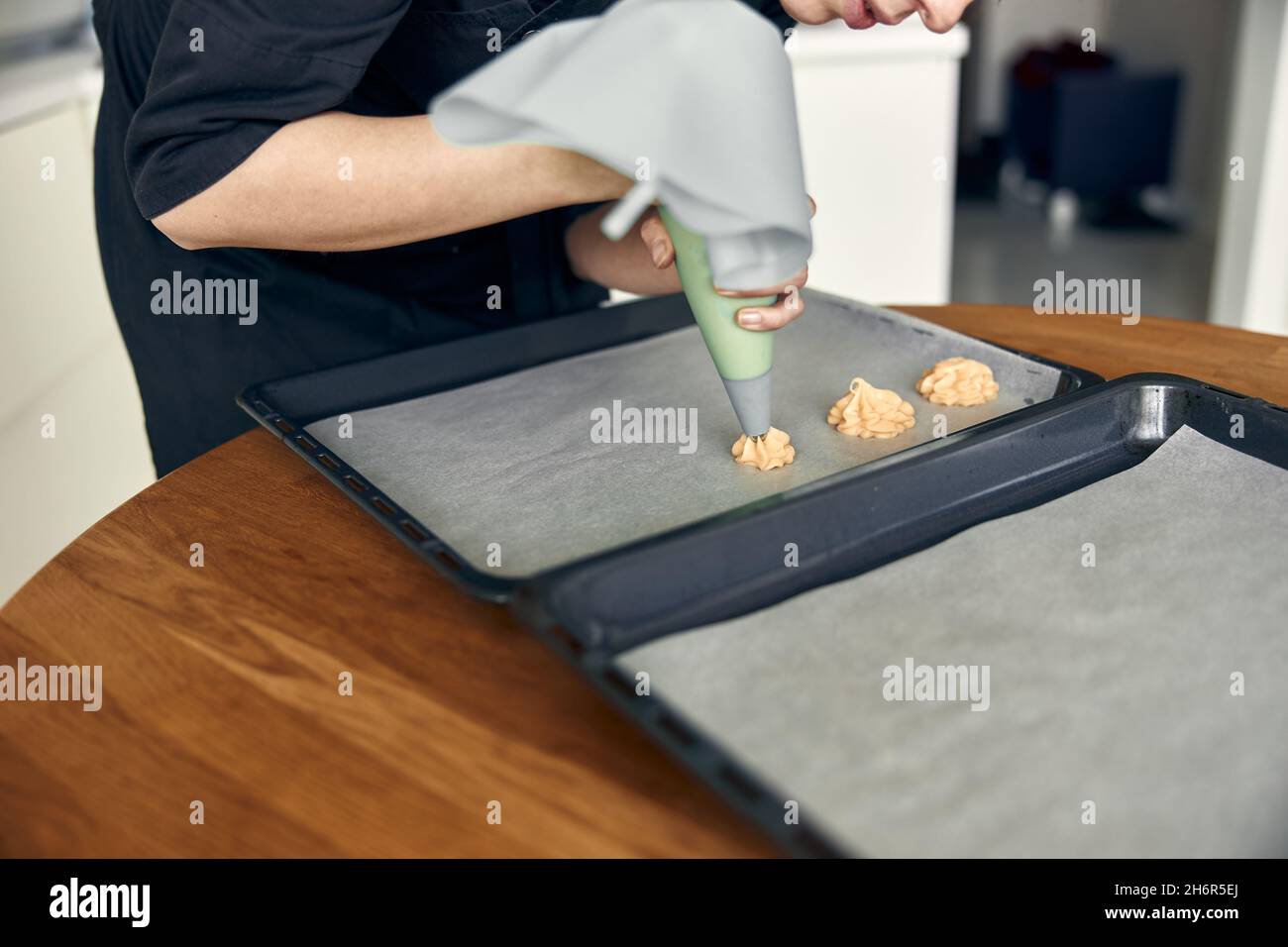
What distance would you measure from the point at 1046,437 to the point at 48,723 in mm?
710

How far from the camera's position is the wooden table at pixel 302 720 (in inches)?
21.7

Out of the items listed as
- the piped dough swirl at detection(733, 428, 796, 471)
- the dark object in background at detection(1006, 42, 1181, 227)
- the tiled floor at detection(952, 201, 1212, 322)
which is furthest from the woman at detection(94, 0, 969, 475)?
the dark object in background at detection(1006, 42, 1181, 227)

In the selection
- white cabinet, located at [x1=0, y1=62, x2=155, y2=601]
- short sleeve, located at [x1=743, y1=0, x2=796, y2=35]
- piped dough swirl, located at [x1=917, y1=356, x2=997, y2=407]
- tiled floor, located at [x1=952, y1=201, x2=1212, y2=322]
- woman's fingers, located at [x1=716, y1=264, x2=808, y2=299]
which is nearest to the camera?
woman's fingers, located at [x1=716, y1=264, x2=808, y2=299]

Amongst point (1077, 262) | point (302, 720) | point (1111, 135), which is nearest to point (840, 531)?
point (302, 720)

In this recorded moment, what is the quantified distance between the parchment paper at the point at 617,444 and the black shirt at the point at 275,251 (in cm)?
16

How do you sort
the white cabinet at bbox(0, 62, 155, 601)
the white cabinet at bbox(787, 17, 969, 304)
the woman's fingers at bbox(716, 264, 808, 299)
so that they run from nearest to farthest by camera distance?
the woman's fingers at bbox(716, 264, 808, 299) < the white cabinet at bbox(0, 62, 155, 601) < the white cabinet at bbox(787, 17, 969, 304)

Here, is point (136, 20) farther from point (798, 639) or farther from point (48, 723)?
point (798, 639)

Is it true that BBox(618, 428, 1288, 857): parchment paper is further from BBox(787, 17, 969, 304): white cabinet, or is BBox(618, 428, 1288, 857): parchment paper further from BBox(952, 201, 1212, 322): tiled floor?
BBox(952, 201, 1212, 322): tiled floor

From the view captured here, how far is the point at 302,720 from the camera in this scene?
63cm

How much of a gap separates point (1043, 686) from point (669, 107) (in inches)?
15.7

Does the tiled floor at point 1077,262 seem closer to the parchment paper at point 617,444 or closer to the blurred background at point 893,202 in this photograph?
the blurred background at point 893,202

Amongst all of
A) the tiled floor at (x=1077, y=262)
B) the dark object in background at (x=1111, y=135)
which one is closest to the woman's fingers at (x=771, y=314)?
the tiled floor at (x=1077, y=262)

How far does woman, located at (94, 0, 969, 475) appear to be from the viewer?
836mm

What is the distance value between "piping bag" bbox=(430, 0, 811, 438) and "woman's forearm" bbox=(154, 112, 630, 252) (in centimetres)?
12
